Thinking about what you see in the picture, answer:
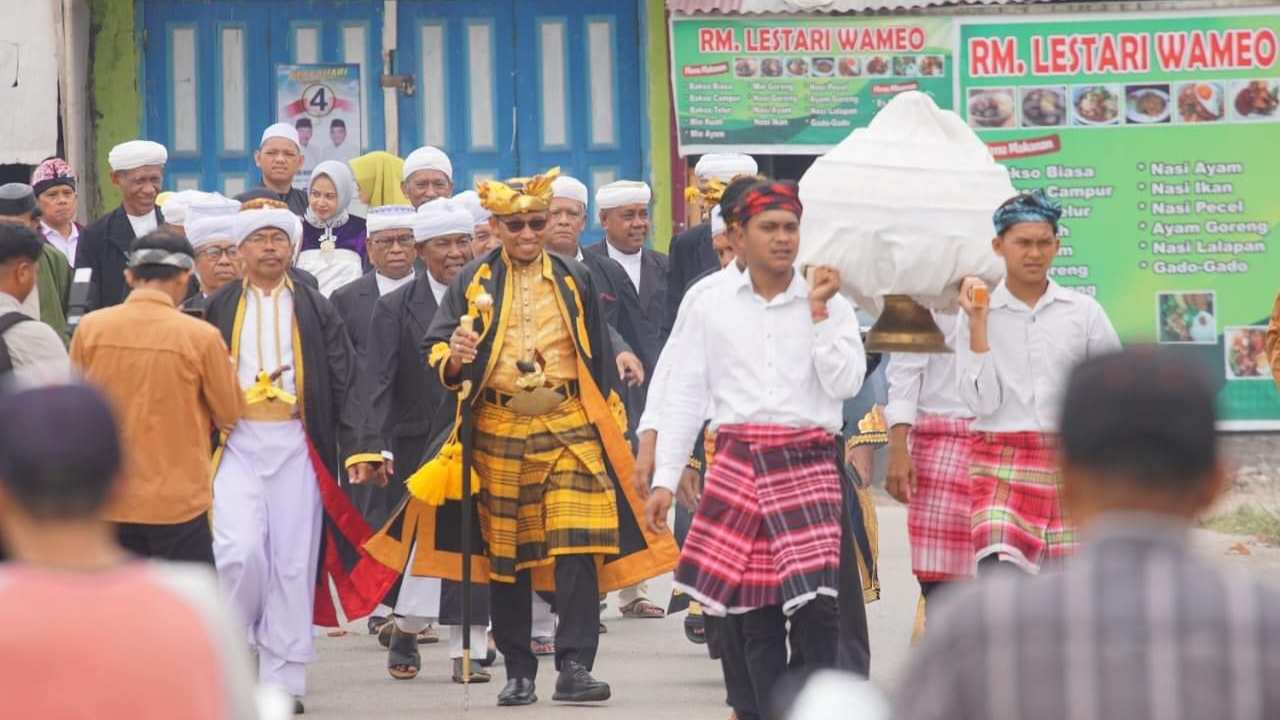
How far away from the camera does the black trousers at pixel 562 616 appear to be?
923cm

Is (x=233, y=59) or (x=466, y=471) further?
(x=233, y=59)

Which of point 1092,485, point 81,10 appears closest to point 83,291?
point 81,10

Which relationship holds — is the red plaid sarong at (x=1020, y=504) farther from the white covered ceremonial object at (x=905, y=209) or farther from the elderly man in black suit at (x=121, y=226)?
the elderly man in black suit at (x=121, y=226)

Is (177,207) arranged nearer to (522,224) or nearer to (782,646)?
(522,224)

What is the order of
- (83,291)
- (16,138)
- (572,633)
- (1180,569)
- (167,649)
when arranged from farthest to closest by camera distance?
(16,138) → (83,291) → (572,633) → (167,649) → (1180,569)

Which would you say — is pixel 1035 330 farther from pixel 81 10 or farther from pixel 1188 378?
pixel 81 10

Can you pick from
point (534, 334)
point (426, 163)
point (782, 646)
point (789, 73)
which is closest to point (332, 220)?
point (426, 163)

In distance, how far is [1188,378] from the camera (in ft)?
10.7

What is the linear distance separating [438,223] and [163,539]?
299 centimetres

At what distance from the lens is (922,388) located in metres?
8.30

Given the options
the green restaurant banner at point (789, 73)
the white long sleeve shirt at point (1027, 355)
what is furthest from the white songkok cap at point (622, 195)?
the white long sleeve shirt at point (1027, 355)

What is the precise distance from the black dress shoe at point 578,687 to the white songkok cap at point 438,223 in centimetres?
237

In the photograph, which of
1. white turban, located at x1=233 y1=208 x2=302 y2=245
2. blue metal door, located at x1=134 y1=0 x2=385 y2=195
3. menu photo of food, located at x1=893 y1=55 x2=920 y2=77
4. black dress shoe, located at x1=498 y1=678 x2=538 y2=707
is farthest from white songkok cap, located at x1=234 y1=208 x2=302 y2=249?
menu photo of food, located at x1=893 y1=55 x2=920 y2=77

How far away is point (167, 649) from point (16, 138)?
39.0 ft
